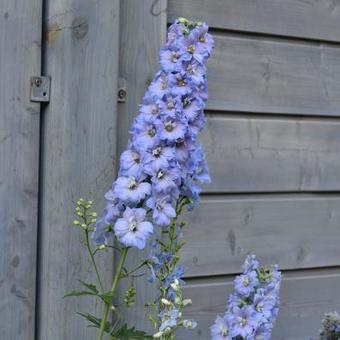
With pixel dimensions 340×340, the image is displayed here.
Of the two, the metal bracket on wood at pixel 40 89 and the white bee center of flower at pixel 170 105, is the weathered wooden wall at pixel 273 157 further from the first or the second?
the white bee center of flower at pixel 170 105

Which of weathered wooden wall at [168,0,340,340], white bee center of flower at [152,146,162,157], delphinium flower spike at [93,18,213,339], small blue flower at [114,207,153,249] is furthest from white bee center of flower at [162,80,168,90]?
weathered wooden wall at [168,0,340,340]

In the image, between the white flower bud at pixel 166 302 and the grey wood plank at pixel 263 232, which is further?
the grey wood plank at pixel 263 232

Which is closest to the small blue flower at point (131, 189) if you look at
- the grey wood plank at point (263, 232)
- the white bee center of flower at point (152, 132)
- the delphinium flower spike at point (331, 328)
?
the white bee center of flower at point (152, 132)

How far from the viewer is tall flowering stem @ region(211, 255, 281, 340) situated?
A: 5.20 feet

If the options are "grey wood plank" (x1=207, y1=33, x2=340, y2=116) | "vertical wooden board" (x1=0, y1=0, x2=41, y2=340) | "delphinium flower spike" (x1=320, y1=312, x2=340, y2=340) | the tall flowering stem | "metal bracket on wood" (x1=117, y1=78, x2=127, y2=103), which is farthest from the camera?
"grey wood plank" (x1=207, y1=33, x2=340, y2=116)

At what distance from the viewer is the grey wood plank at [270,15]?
216 cm

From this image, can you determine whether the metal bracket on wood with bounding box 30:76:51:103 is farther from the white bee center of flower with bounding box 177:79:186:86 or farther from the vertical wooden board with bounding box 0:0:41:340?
the white bee center of flower with bounding box 177:79:186:86

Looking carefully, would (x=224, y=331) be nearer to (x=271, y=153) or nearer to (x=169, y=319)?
(x=169, y=319)

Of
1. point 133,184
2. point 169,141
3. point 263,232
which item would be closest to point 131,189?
point 133,184

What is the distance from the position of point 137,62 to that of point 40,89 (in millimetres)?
325

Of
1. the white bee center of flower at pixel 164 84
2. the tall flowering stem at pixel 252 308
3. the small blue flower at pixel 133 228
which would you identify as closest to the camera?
the small blue flower at pixel 133 228

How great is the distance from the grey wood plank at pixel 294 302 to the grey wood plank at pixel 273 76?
0.58m

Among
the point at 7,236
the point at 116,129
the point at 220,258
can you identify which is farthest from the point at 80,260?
the point at 220,258

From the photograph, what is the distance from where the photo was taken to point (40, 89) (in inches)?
71.4
